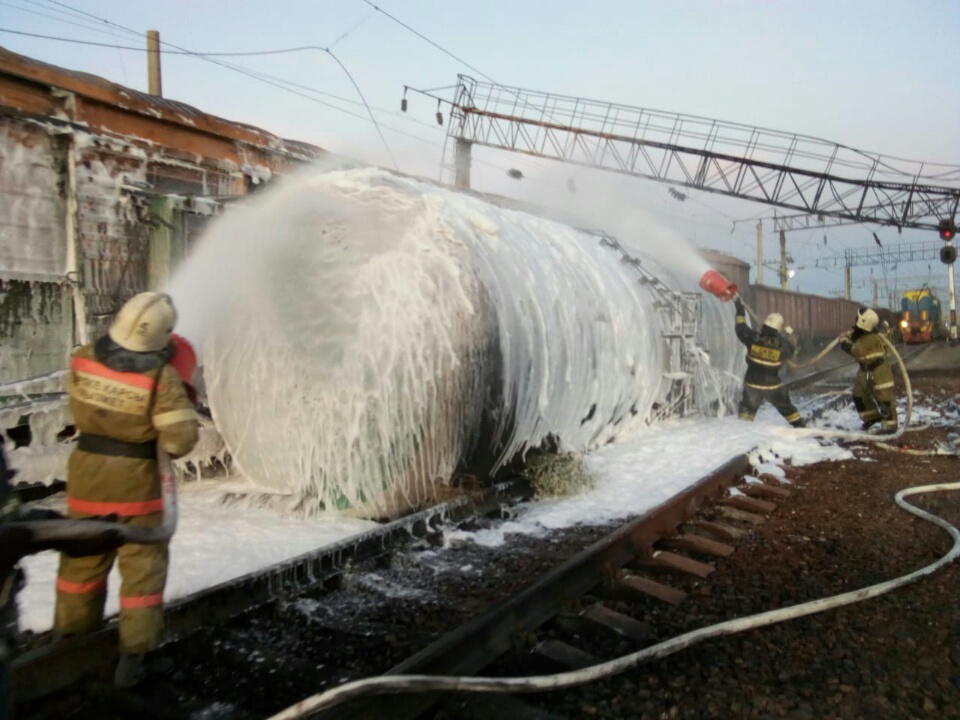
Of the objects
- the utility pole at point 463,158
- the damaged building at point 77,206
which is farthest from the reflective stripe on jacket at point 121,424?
the utility pole at point 463,158

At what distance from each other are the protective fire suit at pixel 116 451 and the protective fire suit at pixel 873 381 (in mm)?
9069

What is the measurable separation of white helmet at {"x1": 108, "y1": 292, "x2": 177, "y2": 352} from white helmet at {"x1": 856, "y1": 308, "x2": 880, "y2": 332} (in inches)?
353

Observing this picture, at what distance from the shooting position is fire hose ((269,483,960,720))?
7.87 ft

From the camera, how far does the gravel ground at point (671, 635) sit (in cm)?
271

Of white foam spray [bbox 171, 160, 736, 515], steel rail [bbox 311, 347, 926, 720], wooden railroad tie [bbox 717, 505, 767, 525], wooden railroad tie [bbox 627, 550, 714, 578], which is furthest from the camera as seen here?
wooden railroad tie [bbox 717, 505, 767, 525]

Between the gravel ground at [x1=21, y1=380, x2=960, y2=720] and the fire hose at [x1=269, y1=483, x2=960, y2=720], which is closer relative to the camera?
the fire hose at [x1=269, y1=483, x2=960, y2=720]

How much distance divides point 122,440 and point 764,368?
8866mm

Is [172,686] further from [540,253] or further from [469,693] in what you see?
[540,253]

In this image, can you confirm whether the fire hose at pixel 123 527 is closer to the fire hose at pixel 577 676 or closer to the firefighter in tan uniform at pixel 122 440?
the firefighter in tan uniform at pixel 122 440

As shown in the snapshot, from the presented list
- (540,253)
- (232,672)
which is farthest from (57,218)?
(232,672)

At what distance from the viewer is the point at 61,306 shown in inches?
242

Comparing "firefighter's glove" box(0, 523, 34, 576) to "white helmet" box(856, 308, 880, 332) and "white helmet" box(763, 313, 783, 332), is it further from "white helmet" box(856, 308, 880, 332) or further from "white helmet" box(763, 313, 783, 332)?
"white helmet" box(856, 308, 880, 332)

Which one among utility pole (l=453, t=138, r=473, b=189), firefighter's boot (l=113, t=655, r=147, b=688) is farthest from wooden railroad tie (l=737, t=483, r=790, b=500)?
utility pole (l=453, t=138, r=473, b=189)

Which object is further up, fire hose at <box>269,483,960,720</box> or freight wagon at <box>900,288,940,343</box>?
freight wagon at <box>900,288,940,343</box>
